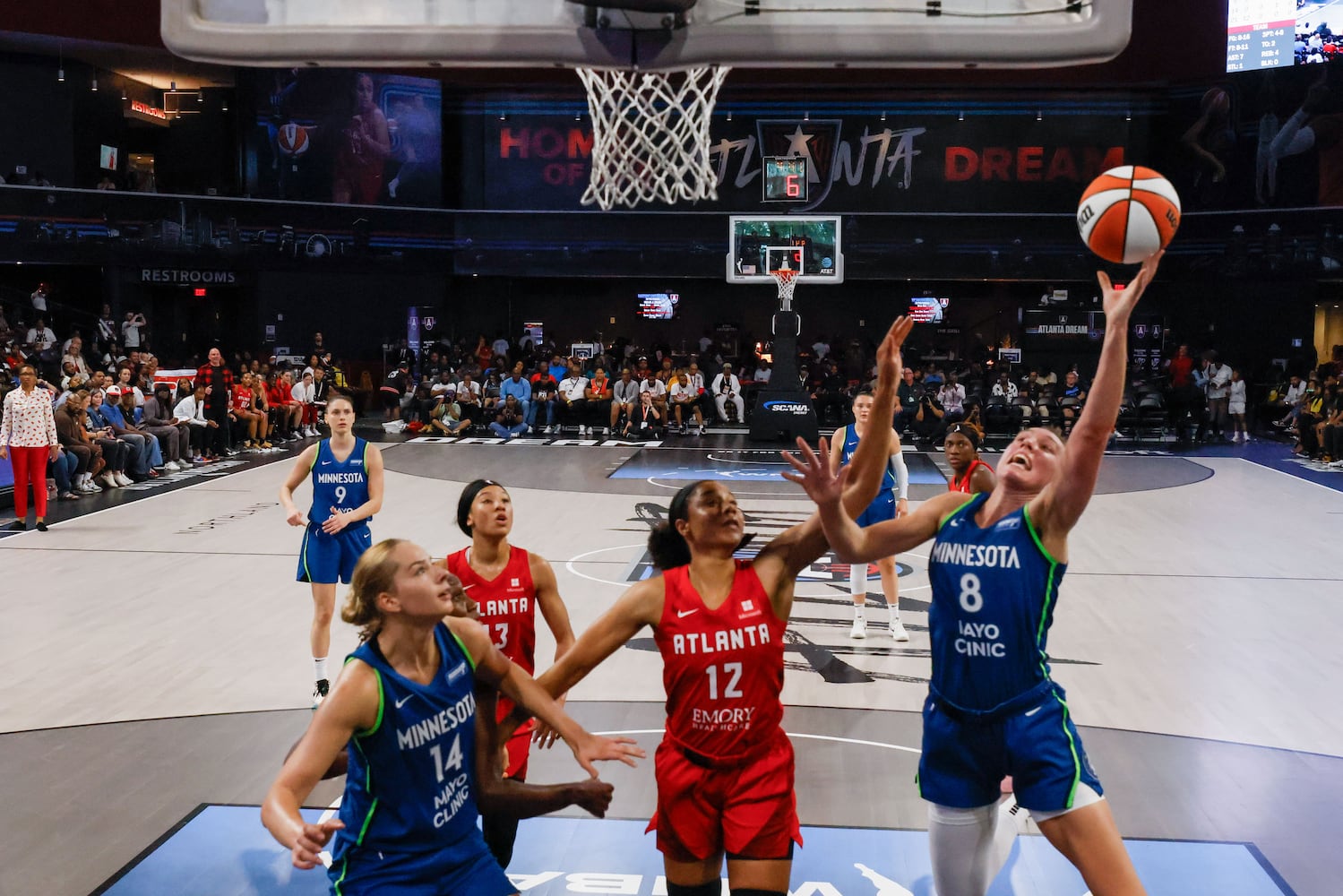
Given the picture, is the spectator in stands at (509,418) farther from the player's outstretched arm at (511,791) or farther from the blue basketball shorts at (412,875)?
the blue basketball shorts at (412,875)

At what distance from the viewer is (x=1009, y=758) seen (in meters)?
3.42

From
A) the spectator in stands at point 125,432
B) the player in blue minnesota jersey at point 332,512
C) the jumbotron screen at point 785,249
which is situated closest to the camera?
the player in blue minnesota jersey at point 332,512

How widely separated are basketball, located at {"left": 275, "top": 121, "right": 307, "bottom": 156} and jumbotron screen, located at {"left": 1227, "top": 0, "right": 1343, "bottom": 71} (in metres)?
19.5

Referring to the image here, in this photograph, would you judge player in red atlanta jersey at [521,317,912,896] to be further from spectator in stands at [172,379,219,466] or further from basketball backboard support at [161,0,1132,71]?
spectator in stands at [172,379,219,466]

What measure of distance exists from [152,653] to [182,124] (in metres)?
24.7

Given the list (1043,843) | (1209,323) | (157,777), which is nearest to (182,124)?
(1209,323)

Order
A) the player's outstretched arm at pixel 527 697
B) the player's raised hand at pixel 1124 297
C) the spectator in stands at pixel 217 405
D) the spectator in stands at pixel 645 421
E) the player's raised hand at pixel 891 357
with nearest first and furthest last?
1. the player's outstretched arm at pixel 527 697
2. the player's raised hand at pixel 1124 297
3. the player's raised hand at pixel 891 357
4. the spectator in stands at pixel 217 405
5. the spectator in stands at pixel 645 421

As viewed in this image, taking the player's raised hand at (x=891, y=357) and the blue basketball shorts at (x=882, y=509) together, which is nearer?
the player's raised hand at (x=891, y=357)

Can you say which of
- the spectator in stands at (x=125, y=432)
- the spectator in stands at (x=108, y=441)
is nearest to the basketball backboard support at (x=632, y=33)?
the spectator in stands at (x=108, y=441)

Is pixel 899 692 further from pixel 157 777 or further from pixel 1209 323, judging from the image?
pixel 1209 323

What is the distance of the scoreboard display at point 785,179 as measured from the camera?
58.5 feet

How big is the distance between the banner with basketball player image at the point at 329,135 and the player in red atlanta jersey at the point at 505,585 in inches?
891

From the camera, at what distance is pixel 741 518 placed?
3537 millimetres

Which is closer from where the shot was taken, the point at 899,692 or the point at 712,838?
the point at 712,838
